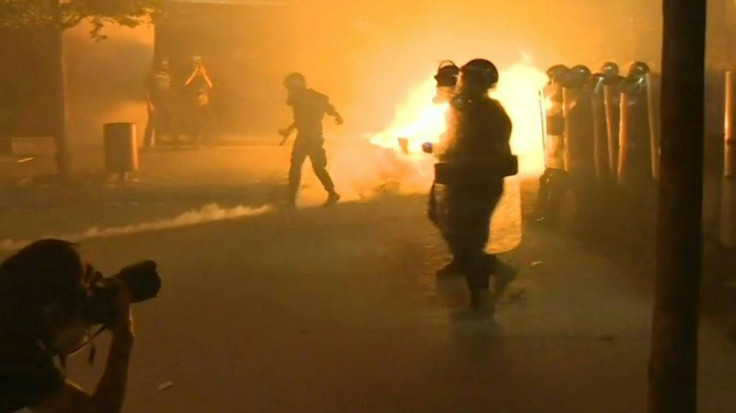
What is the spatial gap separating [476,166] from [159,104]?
11.0 metres

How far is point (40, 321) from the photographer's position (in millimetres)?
2852

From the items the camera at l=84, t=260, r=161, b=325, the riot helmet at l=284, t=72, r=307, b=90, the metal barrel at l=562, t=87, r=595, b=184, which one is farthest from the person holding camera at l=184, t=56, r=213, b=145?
the camera at l=84, t=260, r=161, b=325

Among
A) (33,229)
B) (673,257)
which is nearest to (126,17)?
(33,229)

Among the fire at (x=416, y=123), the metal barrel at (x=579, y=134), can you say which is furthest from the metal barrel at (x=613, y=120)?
the fire at (x=416, y=123)

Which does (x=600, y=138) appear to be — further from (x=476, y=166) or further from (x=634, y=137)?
(x=476, y=166)

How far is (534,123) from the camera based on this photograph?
587 inches

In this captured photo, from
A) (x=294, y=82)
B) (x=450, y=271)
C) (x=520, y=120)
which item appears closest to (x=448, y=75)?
(x=450, y=271)

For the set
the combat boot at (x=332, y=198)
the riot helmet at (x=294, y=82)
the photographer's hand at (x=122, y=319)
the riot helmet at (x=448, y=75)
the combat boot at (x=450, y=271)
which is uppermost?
the riot helmet at (x=448, y=75)

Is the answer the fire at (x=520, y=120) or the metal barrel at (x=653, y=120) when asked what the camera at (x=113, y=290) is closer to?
the metal barrel at (x=653, y=120)

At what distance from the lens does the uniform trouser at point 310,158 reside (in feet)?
38.2

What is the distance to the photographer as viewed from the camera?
9.35 feet

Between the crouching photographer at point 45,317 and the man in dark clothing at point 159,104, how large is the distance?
14.4m

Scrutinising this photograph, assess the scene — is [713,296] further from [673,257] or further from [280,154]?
[280,154]

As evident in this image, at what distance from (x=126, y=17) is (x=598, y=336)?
327 inches
